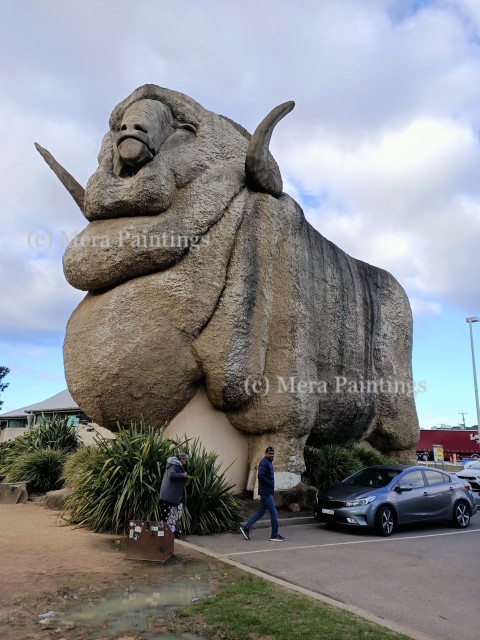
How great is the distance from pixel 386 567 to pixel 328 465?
615 cm

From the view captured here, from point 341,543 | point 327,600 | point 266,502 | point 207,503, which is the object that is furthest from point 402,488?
point 327,600

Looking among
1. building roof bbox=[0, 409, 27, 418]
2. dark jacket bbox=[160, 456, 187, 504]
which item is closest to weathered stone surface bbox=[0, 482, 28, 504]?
dark jacket bbox=[160, 456, 187, 504]

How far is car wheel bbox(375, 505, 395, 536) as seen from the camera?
31.0 ft

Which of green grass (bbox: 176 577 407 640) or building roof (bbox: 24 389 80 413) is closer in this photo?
green grass (bbox: 176 577 407 640)

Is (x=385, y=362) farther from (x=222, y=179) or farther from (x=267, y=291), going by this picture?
(x=222, y=179)

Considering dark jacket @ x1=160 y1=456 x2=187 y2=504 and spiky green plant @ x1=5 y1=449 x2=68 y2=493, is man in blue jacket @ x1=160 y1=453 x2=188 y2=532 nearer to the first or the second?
dark jacket @ x1=160 y1=456 x2=187 y2=504

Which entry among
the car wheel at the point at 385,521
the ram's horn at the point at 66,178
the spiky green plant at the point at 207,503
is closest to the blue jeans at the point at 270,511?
the spiky green plant at the point at 207,503

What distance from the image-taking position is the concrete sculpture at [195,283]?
33.7 ft

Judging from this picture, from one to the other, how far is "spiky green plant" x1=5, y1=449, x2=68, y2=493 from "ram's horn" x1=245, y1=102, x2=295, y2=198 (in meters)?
7.67

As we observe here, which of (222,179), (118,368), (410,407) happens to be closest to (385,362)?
(410,407)

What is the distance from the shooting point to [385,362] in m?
15.4

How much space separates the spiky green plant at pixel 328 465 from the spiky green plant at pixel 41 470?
5744mm

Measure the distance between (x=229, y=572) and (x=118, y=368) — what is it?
4.63 m

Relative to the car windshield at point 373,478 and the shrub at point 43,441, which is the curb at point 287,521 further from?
the shrub at point 43,441
